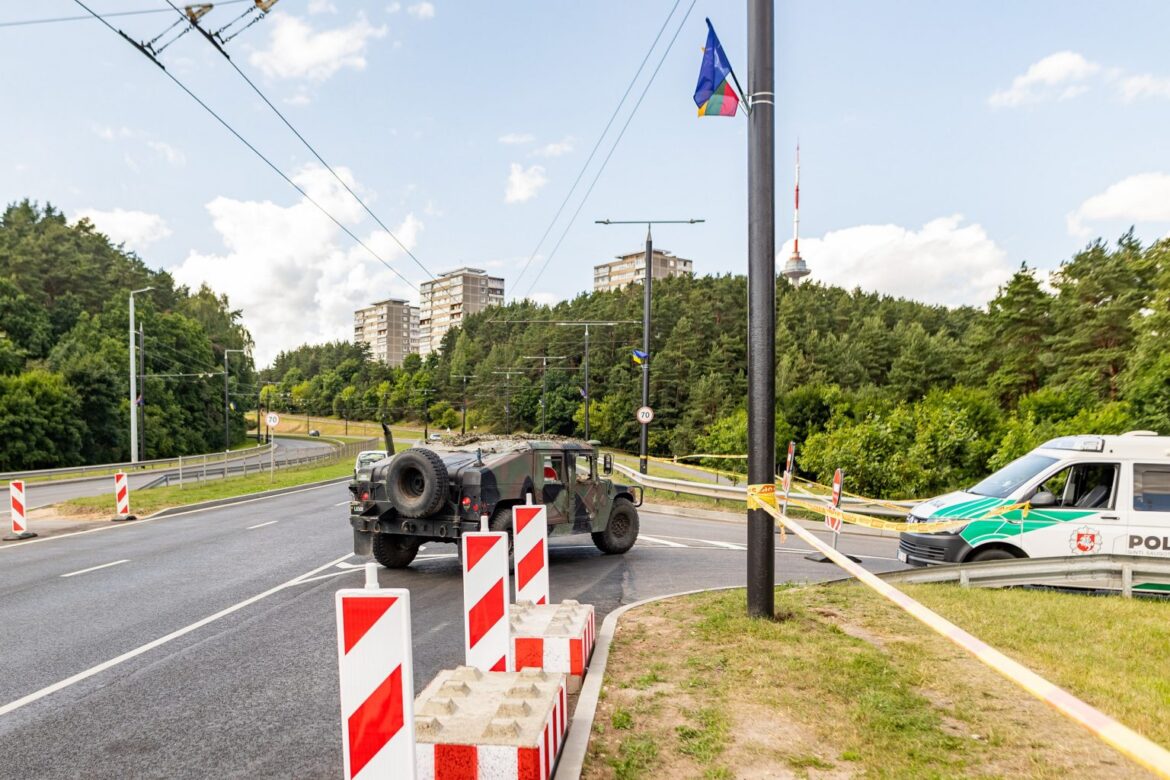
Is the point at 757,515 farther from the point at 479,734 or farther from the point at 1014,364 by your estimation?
the point at 1014,364

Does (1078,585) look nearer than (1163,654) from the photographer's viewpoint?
No

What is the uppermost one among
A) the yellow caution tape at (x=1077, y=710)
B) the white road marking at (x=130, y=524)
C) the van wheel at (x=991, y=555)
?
the yellow caution tape at (x=1077, y=710)

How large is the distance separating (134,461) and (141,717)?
35383 millimetres

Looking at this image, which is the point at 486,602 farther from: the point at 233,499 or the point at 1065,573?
the point at 233,499

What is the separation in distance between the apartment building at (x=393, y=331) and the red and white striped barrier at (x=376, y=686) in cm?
17870

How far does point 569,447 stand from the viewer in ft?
34.3

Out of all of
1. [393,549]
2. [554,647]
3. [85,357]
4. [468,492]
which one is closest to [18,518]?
[393,549]

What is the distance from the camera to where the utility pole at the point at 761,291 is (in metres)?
6.32

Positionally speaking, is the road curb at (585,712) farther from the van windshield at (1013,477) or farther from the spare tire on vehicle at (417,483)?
the van windshield at (1013,477)

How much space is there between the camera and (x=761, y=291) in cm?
635

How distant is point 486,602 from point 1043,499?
7.66 metres

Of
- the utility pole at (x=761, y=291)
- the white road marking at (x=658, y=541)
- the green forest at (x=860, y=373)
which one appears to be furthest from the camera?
the green forest at (x=860, y=373)

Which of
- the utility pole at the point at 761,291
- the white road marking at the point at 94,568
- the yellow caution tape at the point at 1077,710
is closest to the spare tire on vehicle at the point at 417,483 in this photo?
the utility pole at the point at 761,291

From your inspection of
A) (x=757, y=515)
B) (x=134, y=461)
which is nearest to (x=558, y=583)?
(x=757, y=515)
